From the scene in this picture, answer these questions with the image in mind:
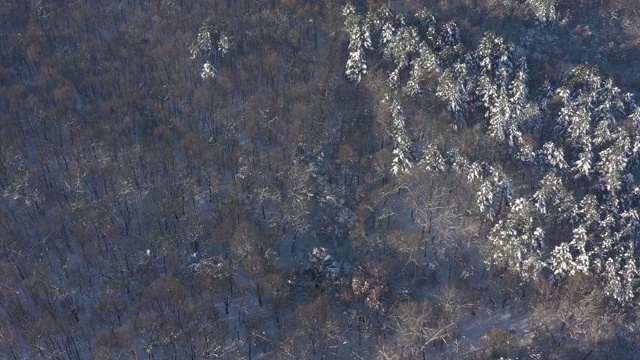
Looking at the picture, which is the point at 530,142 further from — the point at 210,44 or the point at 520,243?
the point at 210,44

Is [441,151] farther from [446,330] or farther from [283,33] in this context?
[283,33]

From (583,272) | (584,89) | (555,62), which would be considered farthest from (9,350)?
(555,62)

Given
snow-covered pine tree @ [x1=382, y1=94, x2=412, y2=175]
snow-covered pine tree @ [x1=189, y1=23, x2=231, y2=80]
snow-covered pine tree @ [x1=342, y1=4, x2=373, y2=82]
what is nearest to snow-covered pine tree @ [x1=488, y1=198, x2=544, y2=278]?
snow-covered pine tree @ [x1=382, y1=94, x2=412, y2=175]

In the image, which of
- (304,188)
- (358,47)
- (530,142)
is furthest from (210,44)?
(530,142)

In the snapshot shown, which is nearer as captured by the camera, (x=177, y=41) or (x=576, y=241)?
(x=576, y=241)

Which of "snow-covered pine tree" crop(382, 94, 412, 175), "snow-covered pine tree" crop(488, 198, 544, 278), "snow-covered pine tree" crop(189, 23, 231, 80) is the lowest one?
"snow-covered pine tree" crop(488, 198, 544, 278)

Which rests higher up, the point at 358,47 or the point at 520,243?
the point at 358,47

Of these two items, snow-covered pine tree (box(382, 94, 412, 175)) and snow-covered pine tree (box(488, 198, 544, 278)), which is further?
snow-covered pine tree (box(382, 94, 412, 175))

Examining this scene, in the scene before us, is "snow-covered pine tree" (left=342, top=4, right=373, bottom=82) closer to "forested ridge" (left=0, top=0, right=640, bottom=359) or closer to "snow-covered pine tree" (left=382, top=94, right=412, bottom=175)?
"forested ridge" (left=0, top=0, right=640, bottom=359)

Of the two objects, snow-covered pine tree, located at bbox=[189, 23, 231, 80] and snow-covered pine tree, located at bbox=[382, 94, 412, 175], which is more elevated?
snow-covered pine tree, located at bbox=[189, 23, 231, 80]
